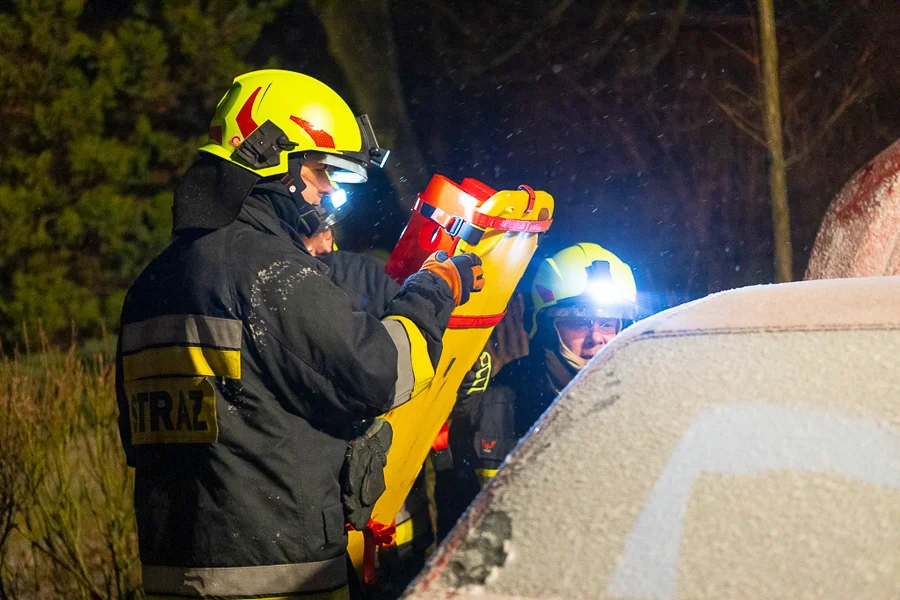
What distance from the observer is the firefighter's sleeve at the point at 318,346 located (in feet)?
7.64

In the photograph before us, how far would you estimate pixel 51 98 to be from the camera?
34.5 feet

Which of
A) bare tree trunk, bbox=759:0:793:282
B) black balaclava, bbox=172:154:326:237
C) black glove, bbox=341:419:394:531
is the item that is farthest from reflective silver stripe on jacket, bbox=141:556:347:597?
bare tree trunk, bbox=759:0:793:282

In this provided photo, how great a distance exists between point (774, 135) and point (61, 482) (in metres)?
4.54

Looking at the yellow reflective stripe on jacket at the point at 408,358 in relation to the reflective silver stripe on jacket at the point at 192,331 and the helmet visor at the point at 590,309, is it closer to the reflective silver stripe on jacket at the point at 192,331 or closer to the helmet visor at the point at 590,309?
the reflective silver stripe on jacket at the point at 192,331

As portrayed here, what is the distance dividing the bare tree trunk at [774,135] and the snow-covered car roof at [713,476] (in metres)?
4.63

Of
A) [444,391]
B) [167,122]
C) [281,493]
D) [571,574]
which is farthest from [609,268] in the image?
[167,122]

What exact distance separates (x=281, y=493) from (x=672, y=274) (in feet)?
23.1

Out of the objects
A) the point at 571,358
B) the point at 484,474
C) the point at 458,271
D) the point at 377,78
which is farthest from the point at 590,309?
the point at 377,78

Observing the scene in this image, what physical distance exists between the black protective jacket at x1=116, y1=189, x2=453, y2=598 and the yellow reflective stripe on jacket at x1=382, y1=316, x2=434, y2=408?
51 mm

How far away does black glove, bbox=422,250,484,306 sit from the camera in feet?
9.56

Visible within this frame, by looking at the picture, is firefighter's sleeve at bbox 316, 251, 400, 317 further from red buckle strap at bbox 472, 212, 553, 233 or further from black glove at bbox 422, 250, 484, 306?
black glove at bbox 422, 250, 484, 306

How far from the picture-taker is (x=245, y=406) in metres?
2.35

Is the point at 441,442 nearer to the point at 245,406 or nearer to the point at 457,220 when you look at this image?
the point at 457,220

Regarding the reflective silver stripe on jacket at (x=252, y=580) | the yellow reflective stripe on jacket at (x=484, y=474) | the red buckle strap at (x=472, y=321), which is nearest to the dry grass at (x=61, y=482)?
the yellow reflective stripe on jacket at (x=484, y=474)
